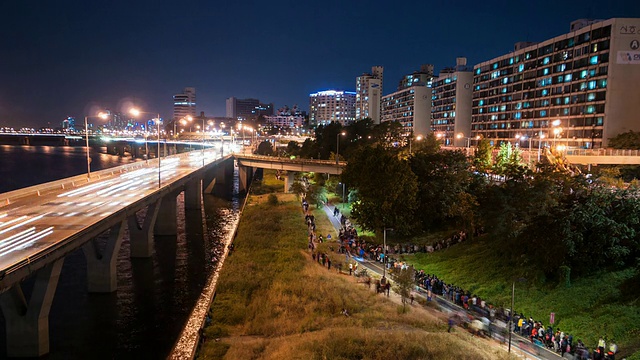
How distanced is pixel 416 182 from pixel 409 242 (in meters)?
6.57

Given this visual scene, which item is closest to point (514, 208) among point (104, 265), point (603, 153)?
point (603, 153)

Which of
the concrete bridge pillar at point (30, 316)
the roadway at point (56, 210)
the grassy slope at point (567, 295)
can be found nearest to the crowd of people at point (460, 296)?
the grassy slope at point (567, 295)

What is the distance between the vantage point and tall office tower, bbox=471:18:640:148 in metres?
88.2

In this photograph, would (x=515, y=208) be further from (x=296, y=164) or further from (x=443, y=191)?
(x=296, y=164)

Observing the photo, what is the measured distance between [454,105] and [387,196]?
350 ft

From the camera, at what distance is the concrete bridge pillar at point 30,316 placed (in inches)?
1037

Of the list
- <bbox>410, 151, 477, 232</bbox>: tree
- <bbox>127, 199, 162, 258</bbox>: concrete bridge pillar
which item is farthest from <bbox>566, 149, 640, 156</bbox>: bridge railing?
<bbox>127, 199, 162, 258</bbox>: concrete bridge pillar

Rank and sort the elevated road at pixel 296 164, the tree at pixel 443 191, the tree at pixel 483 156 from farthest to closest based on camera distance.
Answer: the elevated road at pixel 296 164
the tree at pixel 483 156
the tree at pixel 443 191

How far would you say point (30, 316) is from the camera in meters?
26.5

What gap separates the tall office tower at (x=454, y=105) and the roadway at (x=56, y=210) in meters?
103

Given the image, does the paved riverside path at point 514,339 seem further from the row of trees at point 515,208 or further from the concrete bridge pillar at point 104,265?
the concrete bridge pillar at point 104,265

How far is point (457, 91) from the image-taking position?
144750 millimetres

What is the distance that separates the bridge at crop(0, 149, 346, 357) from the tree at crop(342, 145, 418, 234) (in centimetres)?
2121

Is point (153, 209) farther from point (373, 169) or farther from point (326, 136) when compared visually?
point (326, 136)
